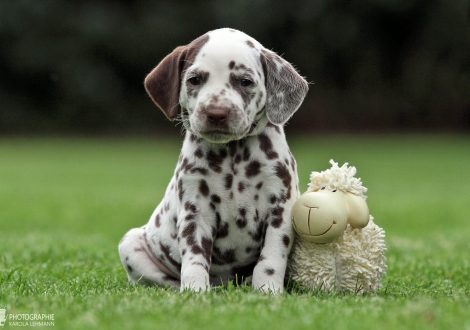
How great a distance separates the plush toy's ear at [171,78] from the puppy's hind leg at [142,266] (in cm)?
121

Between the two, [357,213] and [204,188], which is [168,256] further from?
[357,213]

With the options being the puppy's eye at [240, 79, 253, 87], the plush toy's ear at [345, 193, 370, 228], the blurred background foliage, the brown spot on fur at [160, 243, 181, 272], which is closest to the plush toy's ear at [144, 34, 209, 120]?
the puppy's eye at [240, 79, 253, 87]

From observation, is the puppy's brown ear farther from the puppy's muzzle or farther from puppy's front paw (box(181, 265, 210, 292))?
puppy's front paw (box(181, 265, 210, 292))

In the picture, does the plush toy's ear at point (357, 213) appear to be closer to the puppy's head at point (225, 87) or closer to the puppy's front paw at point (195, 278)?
the puppy's head at point (225, 87)

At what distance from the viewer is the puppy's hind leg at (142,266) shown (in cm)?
582

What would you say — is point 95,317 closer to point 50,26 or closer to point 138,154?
point 138,154

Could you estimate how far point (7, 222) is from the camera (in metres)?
13.2

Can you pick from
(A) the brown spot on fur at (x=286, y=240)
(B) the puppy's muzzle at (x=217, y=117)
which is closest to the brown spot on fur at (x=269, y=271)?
(A) the brown spot on fur at (x=286, y=240)

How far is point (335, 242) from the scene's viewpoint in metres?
5.36

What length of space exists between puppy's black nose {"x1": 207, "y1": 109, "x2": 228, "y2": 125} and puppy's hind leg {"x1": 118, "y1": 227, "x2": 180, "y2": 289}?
1.47 meters

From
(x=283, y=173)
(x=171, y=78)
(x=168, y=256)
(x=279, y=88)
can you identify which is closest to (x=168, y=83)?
(x=171, y=78)

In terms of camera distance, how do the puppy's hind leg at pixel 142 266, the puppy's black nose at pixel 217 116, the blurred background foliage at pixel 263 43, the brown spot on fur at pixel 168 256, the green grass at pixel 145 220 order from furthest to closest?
the blurred background foliage at pixel 263 43
the puppy's hind leg at pixel 142 266
the brown spot on fur at pixel 168 256
the puppy's black nose at pixel 217 116
the green grass at pixel 145 220

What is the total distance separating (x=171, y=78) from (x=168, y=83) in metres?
0.05

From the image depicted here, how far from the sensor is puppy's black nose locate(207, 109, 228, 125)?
503 centimetres
